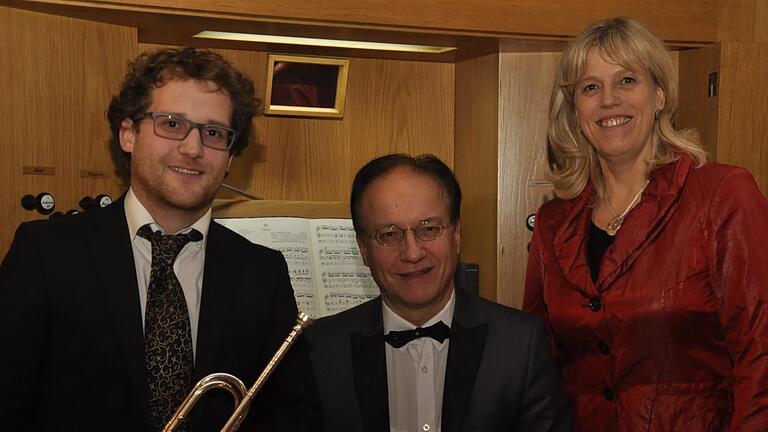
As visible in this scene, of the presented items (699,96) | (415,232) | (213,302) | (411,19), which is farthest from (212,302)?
(699,96)

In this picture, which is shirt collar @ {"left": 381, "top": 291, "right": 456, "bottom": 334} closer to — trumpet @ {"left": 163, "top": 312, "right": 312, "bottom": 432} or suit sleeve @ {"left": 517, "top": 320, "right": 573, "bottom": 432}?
suit sleeve @ {"left": 517, "top": 320, "right": 573, "bottom": 432}

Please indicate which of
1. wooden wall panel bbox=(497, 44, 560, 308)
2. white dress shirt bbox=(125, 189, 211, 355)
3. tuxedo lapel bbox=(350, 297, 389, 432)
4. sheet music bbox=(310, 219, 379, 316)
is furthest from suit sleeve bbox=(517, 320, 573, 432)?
wooden wall panel bbox=(497, 44, 560, 308)

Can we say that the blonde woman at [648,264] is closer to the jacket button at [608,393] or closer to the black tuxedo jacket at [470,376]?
the jacket button at [608,393]

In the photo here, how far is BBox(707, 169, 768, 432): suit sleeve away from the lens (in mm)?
2295

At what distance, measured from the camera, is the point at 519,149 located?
3.52 meters

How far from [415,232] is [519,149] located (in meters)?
1.29

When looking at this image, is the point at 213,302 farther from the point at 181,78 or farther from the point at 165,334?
the point at 181,78

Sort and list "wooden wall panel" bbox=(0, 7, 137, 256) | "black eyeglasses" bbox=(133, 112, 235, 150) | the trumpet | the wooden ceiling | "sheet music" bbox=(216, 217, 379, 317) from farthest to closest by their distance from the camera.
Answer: "sheet music" bbox=(216, 217, 379, 317) → the wooden ceiling → "wooden wall panel" bbox=(0, 7, 137, 256) → "black eyeglasses" bbox=(133, 112, 235, 150) → the trumpet

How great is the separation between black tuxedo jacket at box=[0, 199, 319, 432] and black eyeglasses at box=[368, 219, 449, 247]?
287mm

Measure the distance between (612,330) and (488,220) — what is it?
1.16 meters

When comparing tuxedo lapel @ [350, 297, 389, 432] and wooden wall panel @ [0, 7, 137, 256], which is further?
wooden wall panel @ [0, 7, 137, 256]

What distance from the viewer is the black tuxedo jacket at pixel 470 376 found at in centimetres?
232

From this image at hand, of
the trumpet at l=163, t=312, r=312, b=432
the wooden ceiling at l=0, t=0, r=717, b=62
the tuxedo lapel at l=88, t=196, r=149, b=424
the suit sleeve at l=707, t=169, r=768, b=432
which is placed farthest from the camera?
the wooden ceiling at l=0, t=0, r=717, b=62

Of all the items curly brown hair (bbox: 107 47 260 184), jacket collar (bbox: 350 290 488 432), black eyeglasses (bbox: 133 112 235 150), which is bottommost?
jacket collar (bbox: 350 290 488 432)
